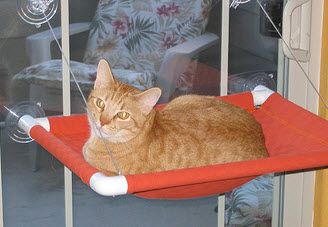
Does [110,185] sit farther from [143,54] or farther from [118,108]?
[143,54]

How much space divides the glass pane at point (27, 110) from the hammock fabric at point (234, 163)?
265 mm

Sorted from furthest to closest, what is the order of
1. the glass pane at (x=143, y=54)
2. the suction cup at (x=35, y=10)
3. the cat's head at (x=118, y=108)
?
the glass pane at (x=143, y=54) < the suction cup at (x=35, y=10) < the cat's head at (x=118, y=108)

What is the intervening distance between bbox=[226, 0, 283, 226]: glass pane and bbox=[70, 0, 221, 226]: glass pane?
0.21 ft

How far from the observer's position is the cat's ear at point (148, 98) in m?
1.77

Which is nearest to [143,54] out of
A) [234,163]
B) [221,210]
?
[221,210]

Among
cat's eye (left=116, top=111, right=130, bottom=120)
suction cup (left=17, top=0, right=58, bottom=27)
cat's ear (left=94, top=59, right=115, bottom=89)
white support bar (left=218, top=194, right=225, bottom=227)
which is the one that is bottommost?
white support bar (left=218, top=194, right=225, bottom=227)

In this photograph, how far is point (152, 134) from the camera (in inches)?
71.5

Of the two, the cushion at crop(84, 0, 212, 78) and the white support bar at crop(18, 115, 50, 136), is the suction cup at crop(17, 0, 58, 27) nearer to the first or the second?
the cushion at crop(84, 0, 212, 78)

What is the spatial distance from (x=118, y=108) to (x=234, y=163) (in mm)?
320

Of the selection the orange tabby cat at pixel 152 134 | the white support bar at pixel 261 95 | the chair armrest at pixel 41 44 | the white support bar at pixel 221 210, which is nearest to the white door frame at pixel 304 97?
the white support bar at pixel 221 210

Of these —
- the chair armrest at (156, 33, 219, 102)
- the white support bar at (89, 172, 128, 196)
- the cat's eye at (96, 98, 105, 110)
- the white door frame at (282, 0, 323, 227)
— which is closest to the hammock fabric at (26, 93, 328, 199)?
the white support bar at (89, 172, 128, 196)

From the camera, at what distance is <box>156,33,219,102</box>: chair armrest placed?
7.47 feet

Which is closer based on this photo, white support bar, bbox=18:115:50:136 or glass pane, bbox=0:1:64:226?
white support bar, bbox=18:115:50:136

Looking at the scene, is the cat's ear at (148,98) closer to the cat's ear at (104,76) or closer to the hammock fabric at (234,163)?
the cat's ear at (104,76)
